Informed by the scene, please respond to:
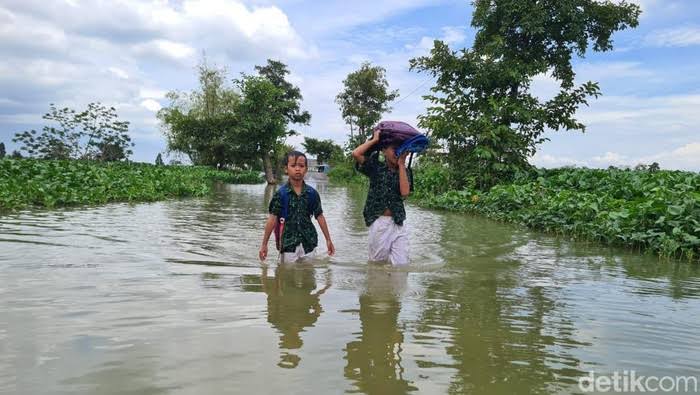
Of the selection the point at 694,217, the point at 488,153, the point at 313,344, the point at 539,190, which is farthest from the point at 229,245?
the point at 488,153

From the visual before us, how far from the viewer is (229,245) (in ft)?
24.2

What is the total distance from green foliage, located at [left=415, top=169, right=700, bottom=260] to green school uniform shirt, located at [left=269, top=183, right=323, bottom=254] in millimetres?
5002

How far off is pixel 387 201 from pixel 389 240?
411 mm

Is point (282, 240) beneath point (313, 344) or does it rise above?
above

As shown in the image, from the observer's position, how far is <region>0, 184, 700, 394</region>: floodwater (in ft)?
7.75

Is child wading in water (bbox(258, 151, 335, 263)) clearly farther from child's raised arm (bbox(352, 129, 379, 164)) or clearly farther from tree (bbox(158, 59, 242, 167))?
tree (bbox(158, 59, 242, 167))

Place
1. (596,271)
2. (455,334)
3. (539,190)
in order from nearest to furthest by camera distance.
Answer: (455,334) < (596,271) < (539,190)

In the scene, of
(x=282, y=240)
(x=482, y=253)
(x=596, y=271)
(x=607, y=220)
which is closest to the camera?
(x=282, y=240)

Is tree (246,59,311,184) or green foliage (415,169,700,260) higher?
tree (246,59,311,184)

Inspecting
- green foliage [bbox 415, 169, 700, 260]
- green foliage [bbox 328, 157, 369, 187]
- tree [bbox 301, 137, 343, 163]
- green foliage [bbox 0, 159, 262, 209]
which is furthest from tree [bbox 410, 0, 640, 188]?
tree [bbox 301, 137, 343, 163]

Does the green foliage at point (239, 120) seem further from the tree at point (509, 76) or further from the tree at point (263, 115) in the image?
the tree at point (509, 76)

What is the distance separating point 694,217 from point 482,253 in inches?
122

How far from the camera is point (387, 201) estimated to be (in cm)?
503

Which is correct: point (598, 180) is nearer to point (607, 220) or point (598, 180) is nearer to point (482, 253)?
point (607, 220)
